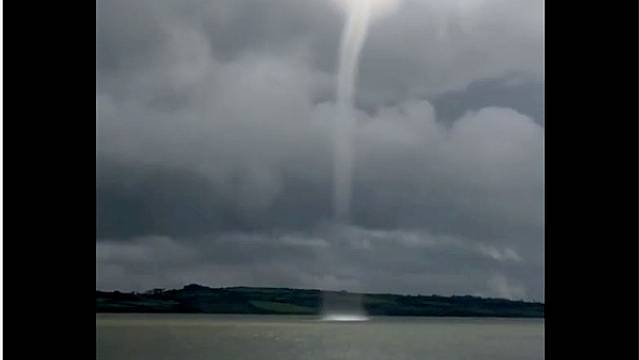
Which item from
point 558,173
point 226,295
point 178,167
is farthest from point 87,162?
point 226,295

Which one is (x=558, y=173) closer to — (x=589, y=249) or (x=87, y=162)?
(x=589, y=249)

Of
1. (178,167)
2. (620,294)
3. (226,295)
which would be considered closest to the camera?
(620,294)

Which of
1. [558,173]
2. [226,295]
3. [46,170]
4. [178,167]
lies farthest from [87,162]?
[226,295]

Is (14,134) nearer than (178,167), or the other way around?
(14,134)

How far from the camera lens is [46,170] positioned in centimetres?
116

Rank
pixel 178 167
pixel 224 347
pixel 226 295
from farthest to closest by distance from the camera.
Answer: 1. pixel 226 295
2. pixel 178 167
3. pixel 224 347

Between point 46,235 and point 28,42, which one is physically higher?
point 28,42

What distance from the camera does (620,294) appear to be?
111 cm

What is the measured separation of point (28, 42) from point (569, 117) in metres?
0.64

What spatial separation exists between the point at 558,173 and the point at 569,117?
0.22 ft

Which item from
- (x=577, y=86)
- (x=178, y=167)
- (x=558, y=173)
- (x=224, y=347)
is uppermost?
(x=178, y=167)

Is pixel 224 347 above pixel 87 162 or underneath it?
underneath

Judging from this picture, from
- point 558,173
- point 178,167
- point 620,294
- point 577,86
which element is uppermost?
point 178,167

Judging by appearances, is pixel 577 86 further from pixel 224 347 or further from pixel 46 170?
pixel 224 347
